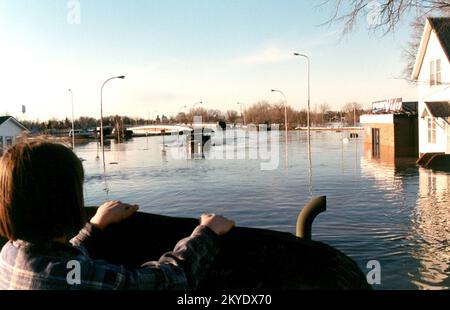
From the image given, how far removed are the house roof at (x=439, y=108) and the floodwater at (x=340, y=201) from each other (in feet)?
11.8

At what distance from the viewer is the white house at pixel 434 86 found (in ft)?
92.0

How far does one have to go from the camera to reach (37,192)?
165cm

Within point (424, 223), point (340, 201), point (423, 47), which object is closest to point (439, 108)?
point (423, 47)

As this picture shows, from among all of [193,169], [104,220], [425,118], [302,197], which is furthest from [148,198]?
[425,118]

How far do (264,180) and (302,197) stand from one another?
5.45 metres

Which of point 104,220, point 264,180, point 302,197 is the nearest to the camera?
point 104,220

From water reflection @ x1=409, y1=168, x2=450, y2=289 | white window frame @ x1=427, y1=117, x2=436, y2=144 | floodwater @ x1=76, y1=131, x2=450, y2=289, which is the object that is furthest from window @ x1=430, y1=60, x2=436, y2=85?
water reflection @ x1=409, y1=168, x2=450, y2=289

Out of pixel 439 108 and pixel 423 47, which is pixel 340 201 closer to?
pixel 439 108

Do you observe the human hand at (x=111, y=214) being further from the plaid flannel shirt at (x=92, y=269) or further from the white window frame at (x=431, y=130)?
the white window frame at (x=431, y=130)

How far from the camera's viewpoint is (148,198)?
1642 cm

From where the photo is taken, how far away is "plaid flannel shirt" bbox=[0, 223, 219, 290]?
1.62 meters
